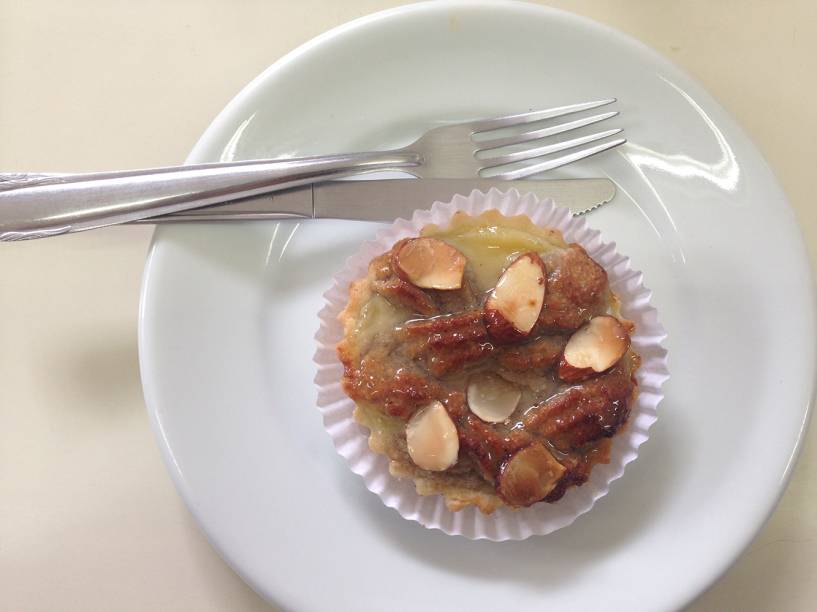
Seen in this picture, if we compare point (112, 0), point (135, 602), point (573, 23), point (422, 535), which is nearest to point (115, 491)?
point (135, 602)

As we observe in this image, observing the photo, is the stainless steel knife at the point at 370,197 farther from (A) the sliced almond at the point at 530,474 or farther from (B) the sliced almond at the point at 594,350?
(A) the sliced almond at the point at 530,474

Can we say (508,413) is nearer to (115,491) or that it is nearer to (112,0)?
(115,491)

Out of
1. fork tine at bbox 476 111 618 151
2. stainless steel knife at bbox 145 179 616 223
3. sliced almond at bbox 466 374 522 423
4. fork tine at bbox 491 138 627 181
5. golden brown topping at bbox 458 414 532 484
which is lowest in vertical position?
golden brown topping at bbox 458 414 532 484

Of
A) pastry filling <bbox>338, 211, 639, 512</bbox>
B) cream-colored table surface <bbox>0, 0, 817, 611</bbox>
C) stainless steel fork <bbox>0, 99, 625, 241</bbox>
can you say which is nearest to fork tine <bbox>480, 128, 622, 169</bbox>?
stainless steel fork <bbox>0, 99, 625, 241</bbox>

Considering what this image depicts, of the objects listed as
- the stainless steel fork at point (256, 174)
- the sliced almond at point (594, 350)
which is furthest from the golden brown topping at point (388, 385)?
the stainless steel fork at point (256, 174)

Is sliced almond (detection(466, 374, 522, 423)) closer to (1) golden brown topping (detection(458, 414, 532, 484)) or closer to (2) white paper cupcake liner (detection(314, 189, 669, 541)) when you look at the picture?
(1) golden brown topping (detection(458, 414, 532, 484))

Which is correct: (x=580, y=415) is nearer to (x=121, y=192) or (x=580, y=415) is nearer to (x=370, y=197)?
(x=370, y=197)

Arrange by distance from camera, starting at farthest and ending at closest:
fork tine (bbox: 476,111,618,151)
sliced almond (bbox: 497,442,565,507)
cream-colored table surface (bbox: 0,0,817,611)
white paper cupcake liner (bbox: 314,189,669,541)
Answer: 1. fork tine (bbox: 476,111,618,151)
2. cream-colored table surface (bbox: 0,0,817,611)
3. white paper cupcake liner (bbox: 314,189,669,541)
4. sliced almond (bbox: 497,442,565,507)
